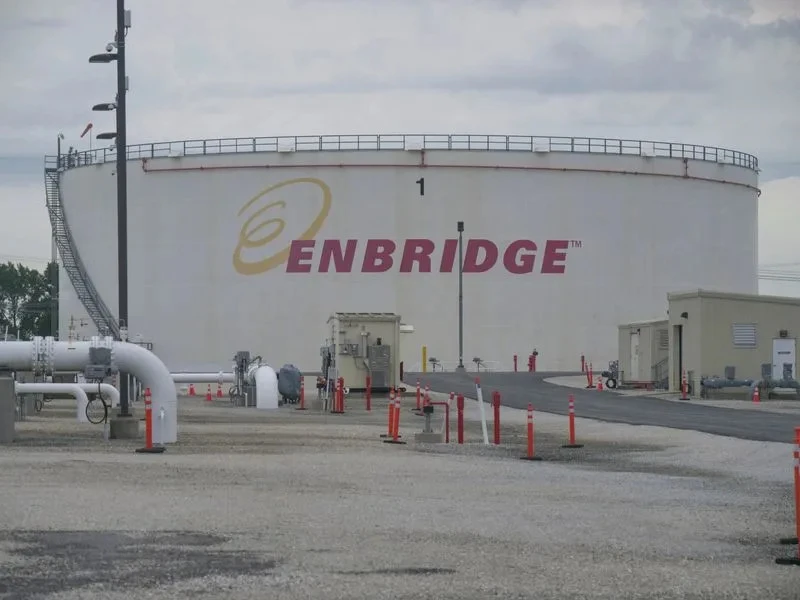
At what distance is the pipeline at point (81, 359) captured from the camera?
24266 millimetres

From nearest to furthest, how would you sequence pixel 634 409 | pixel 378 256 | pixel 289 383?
1. pixel 634 409
2. pixel 289 383
3. pixel 378 256

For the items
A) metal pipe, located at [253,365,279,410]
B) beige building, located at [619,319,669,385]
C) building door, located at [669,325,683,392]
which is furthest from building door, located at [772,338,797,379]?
metal pipe, located at [253,365,279,410]

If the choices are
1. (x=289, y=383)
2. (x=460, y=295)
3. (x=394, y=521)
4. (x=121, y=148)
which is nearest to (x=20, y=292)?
(x=460, y=295)

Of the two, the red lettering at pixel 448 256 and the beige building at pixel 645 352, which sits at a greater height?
the red lettering at pixel 448 256

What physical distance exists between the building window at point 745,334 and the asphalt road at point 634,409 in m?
3.17

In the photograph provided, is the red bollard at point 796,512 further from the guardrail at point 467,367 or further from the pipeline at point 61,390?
the guardrail at point 467,367

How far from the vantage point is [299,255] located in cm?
6319

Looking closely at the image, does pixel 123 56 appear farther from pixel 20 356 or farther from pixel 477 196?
pixel 477 196

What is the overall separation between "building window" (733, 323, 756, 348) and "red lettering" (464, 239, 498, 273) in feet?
72.4

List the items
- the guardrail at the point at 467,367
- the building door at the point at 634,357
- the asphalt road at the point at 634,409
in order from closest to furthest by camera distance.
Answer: the asphalt road at the point at 634,409 → the building door at the point at 634,357 → the guardrail at the point at 467,367

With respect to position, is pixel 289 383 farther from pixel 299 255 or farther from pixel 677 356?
pixel 299 255

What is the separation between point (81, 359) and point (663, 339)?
27.9 m

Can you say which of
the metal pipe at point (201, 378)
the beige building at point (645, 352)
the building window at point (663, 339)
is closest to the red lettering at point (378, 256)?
the beige building at point (645, 352)

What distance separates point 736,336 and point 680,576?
3269 centimetres
